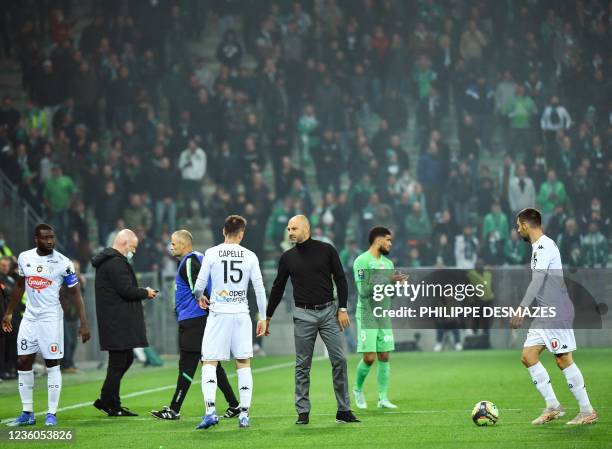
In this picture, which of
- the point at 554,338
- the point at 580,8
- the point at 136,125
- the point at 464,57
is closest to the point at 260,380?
the point at 554,338

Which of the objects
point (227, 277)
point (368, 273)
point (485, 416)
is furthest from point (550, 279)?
point (227, 277)

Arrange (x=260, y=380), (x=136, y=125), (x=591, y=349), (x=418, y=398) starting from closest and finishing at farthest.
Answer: (x=418, y=398)
(x=260, y=380)
(x=591, y=349)
(x=136, y=125)

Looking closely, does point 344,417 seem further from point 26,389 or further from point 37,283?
point 37,283

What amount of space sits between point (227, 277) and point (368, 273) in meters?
2.56

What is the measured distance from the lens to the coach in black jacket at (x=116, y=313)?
1256cm

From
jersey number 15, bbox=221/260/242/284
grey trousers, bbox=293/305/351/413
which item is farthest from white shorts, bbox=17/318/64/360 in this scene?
grey trousers, bbox=293/305/351/413

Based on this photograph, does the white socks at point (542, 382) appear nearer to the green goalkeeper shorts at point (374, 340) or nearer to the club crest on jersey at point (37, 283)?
the green goalkeeper shorts at point (374, 340)

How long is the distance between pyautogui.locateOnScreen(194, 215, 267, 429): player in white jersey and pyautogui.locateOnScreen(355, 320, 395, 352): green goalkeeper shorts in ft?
7.95

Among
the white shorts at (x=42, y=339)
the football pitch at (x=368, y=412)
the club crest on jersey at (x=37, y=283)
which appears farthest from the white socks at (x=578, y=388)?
the club crest on jersey at (x=37, y=283)

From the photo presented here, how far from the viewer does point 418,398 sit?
1438 cm

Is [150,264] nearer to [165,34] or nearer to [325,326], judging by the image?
[165,34]

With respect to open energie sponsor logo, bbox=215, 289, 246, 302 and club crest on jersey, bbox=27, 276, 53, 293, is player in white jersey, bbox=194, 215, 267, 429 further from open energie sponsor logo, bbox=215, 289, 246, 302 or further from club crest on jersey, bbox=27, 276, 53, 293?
club crest on jersey, bbox=27, 276, 53, 293

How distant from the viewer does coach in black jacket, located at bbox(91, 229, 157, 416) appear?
495 inches

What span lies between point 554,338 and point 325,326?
85.4 inches
